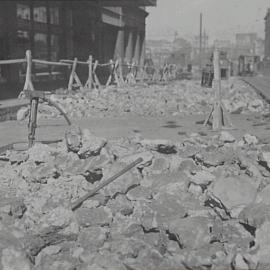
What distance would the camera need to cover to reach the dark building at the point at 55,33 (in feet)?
64.4

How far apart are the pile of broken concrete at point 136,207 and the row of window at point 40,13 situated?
14004 mm

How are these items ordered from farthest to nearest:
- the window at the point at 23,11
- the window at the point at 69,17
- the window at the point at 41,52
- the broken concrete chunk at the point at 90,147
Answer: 1. the window at the point at 69,17
2. the window at the point at 41,52
3. the window at the point at 23,11
4. the broken concrete chunk at the point at 90,147

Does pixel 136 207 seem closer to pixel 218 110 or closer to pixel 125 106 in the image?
pixel 218 110

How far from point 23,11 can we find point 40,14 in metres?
1.95

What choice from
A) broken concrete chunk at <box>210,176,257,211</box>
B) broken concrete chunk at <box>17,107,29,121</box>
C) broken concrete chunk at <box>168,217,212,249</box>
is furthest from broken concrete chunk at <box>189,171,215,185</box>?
broken concrete chunk at <box>17,107,29,121</box>

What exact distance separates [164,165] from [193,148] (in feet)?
2.70

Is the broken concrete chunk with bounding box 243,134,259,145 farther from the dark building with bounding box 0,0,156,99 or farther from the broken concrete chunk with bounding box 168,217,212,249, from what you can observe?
the dark building with bounding box 0,0,156,99

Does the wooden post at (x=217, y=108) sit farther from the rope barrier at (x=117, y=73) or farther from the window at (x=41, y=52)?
the window at (x=41, y=52)

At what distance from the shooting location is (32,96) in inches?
322

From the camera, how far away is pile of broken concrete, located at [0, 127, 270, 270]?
5277mm

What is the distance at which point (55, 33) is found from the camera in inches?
976

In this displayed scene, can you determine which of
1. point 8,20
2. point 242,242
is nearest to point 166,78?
point 8,20

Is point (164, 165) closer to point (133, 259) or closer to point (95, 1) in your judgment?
point (133, 259)

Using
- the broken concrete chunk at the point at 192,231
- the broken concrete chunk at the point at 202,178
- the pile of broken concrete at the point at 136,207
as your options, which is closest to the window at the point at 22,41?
the pile of broken concrete at the point at 136,207
